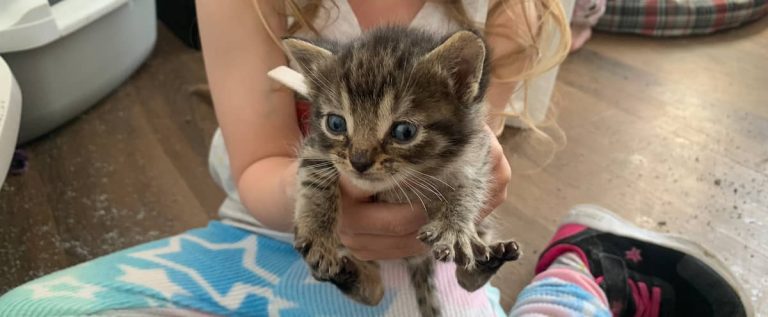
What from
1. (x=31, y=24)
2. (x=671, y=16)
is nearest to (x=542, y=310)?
(x=31, y=24)

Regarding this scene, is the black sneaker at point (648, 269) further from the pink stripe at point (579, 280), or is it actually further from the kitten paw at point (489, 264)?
the kitten paw at point (489, 264)

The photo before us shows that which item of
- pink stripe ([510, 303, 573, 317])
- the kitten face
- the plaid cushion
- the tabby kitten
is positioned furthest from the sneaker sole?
the plaid cushion

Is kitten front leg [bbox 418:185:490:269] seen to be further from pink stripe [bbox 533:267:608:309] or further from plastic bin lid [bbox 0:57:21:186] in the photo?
plastic bin lid [bbox 0:57:21:186]

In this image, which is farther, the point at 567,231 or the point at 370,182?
the point at 567,231

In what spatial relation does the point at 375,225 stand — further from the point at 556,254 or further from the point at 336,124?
the point at 556,254

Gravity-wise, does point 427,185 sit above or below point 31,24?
above

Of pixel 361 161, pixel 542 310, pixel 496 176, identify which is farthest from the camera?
pixel 542 310

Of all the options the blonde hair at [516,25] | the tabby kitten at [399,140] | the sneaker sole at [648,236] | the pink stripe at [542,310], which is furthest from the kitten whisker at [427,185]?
the sneaker sole at [648,236]
